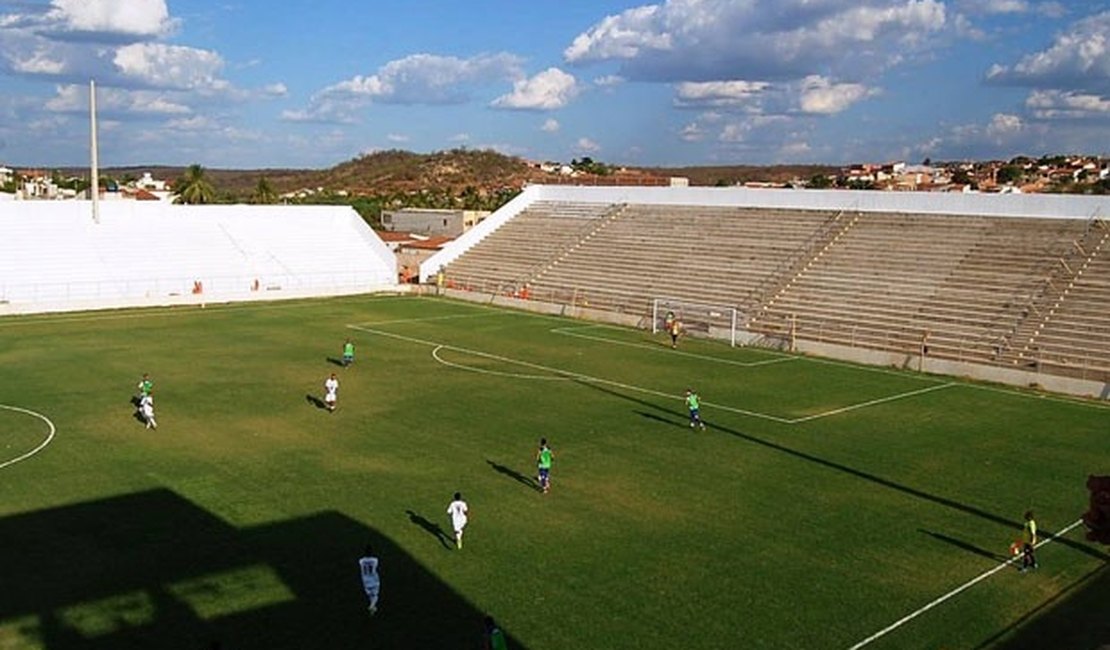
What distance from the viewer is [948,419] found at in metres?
28.4

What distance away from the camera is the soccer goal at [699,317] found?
43312 millimetres

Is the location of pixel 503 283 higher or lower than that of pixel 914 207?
lower

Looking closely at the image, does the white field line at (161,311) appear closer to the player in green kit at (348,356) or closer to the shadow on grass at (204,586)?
the player in green kit at (348,356)

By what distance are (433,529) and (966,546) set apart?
378 inches

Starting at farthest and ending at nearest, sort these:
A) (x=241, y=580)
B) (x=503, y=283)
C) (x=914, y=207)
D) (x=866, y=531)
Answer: (x=503, y=283), (x=914, y=207), (x=866, y=531), (x=241, y=580)

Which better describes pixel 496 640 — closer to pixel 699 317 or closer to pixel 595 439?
pixel 595 439

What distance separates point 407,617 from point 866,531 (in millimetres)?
8952

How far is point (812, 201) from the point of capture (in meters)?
55.8

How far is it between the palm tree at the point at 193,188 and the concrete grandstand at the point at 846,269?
127 feet

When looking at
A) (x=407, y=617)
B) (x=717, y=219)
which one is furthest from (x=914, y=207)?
(x=407, y=617)

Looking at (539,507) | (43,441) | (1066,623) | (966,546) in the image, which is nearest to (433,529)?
(539,507)

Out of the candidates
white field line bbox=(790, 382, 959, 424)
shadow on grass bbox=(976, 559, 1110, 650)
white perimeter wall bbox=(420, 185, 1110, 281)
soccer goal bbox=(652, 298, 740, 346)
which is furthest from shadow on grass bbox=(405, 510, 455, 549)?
white perimeter wall bbox=(420, 185, 1110, 281)

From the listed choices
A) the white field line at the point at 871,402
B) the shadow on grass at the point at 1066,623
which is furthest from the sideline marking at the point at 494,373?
the shadow on grass at the point at 1066,623

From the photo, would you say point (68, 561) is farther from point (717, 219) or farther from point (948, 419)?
point (717, 219)
